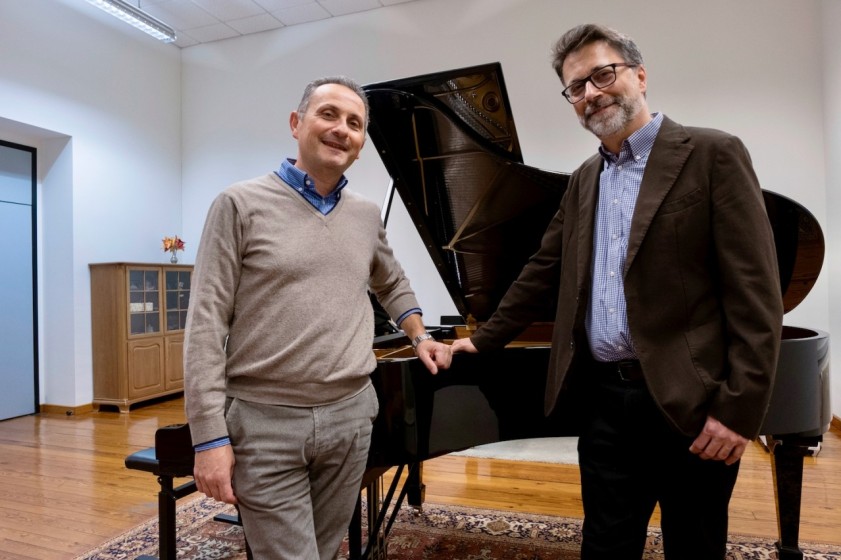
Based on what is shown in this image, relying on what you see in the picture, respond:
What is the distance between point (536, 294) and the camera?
1.48 metres

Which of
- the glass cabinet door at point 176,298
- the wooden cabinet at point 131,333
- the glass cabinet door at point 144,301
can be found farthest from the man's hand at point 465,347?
the glass cabinet door at point 176,298

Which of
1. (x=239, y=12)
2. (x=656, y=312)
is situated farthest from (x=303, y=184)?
(x=239, y=12)

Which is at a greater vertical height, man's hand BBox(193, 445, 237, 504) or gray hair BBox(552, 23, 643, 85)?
gray hair BBox(552, 23, 643, 85)

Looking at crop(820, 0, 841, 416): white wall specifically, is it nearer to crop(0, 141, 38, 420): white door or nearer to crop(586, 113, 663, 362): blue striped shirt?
crop(586, 113, 663, 362): blue striped shirt

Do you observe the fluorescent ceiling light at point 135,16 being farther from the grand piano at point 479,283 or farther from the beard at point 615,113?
the beard at point 615,113

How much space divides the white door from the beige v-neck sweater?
15.4 ft

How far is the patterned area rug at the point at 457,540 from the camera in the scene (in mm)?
2240

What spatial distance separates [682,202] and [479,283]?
1.37 metres

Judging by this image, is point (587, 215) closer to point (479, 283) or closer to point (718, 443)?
point (718, 443)

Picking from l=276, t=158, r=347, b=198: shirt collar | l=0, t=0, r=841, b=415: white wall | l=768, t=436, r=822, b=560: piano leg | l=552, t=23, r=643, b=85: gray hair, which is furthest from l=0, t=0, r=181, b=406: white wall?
l=768, t=436, r=822, b=560: piano leg

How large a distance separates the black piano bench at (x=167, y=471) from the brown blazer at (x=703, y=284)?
50.0 inches

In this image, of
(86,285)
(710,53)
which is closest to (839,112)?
(710,53)

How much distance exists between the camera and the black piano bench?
157cm

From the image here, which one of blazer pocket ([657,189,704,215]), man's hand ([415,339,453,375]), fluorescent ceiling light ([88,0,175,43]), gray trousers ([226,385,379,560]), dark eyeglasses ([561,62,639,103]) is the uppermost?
fluorescent ceiling light ([88,0,175,43])
